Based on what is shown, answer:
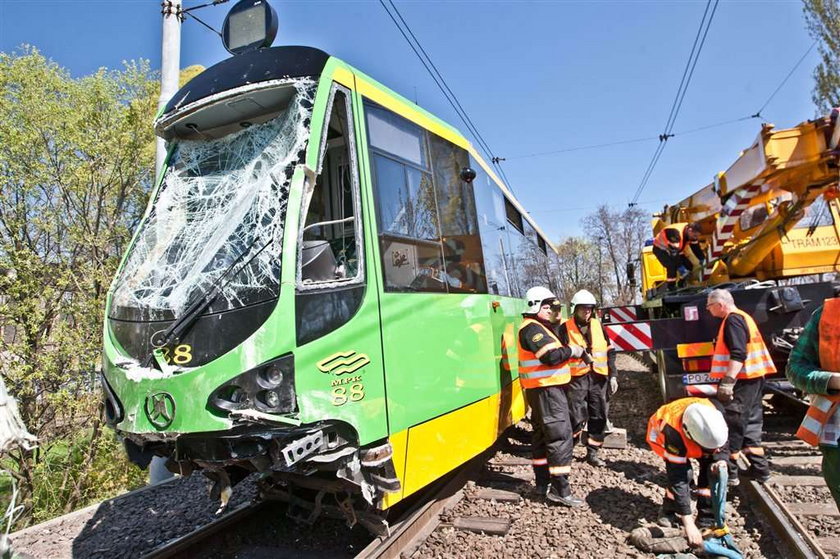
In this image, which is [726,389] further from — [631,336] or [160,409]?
[160,409]

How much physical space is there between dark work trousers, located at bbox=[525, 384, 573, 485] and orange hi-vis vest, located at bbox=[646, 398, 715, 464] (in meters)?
0.83

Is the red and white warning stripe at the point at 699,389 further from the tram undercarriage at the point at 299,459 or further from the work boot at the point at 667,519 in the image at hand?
the tram undercarriage at the point at 299,459

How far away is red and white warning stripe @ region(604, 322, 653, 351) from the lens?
6.69 meters

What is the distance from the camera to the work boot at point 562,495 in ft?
15.7

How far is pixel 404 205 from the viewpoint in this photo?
390 centimetres

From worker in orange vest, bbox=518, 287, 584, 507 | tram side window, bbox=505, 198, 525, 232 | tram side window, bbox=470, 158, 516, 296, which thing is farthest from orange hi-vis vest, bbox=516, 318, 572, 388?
tram side window, bbox=505, 198, 525, 232

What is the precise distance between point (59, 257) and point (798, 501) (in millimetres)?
12045

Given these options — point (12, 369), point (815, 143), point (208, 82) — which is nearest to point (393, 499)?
point (208, 82)

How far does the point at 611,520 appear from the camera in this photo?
448 centimetres

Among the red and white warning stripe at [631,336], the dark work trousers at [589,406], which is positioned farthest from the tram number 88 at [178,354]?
the red and white warning stripe at [631,336]

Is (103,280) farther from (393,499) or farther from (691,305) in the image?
(691,305)

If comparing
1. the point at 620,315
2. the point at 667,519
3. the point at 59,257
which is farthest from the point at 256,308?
the point at 59,257

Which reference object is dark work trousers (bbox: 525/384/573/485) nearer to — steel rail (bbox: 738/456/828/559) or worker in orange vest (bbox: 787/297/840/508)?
steel rail (bbox: 738/456/828/559)

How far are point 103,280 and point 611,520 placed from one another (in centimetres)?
1000
